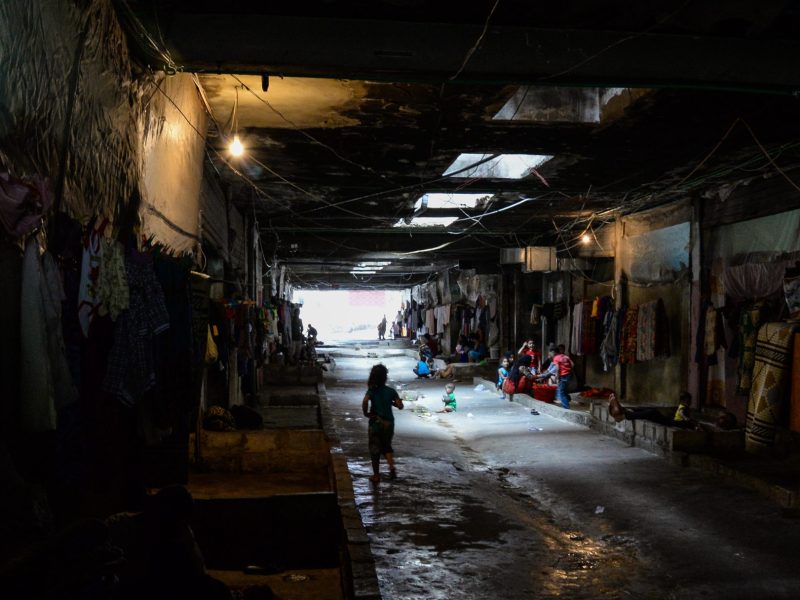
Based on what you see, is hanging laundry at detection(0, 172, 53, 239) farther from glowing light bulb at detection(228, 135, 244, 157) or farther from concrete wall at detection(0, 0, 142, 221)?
glowing light bulb at detection(228, 135, 244, 157)

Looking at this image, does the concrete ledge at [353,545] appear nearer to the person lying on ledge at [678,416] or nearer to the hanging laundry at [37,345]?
the hanging laundry at [37,345]

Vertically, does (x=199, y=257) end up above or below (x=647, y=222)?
below

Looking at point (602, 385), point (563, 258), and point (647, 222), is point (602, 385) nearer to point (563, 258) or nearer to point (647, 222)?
Answer: point (563, 258)

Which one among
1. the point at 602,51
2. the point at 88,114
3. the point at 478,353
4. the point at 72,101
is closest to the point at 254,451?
the point at 88,114

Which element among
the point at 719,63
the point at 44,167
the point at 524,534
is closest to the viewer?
the point at 44,167

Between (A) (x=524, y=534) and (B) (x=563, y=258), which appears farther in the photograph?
(B) (x=563, y=258)

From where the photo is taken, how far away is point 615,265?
53.7 feet

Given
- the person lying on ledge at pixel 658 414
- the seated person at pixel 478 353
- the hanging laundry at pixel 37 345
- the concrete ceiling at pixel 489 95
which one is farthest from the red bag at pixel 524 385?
→ the hanging laundry at pixel 37 345

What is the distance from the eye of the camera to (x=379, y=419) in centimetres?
934

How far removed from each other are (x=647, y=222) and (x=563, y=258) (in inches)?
107

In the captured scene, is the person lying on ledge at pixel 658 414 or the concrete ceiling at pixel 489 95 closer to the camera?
the concrete ceiling at pixel 489 95

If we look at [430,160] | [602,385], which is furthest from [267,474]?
[602,385]

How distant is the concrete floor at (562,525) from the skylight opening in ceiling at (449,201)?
5112 millimetres

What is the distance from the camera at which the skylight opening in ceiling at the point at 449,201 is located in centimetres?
1468
